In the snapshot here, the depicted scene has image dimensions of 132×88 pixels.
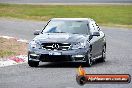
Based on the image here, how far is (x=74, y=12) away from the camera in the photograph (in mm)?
55250

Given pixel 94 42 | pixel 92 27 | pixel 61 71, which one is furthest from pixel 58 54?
pixel 92 27

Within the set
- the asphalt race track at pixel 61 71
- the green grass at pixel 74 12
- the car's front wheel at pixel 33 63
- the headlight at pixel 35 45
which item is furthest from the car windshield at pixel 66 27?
the green grass at pixel 74 12

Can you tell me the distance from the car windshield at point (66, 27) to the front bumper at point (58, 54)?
123 centimetres

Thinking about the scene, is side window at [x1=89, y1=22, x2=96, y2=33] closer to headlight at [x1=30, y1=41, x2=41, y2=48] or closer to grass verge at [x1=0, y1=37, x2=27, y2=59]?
headlight at [x1=30, y1=41, x2=41, y2=48]

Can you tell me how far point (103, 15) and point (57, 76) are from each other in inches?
1414

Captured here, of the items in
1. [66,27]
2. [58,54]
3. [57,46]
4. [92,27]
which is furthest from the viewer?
[92,27]

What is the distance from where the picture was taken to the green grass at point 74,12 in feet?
166

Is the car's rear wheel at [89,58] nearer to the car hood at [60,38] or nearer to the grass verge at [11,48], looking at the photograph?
the car hood at [60,38]

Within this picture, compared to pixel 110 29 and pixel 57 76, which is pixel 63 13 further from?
pixel 57 76

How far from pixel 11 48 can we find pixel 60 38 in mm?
6840

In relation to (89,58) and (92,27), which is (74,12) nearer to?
(92,27)

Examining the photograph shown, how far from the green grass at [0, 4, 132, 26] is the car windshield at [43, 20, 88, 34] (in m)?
25.7

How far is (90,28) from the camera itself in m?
21.4

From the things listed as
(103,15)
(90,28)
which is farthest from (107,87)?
(103,15)
